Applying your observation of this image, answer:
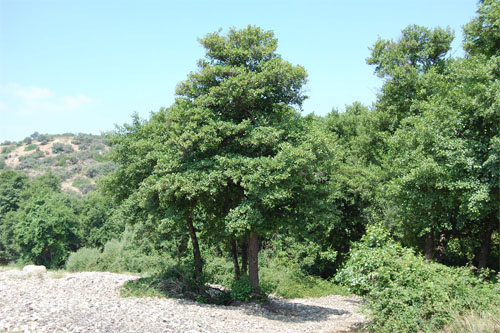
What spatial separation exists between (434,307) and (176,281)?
34.8 feet

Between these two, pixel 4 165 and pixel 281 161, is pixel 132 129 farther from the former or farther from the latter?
pixel 4 165

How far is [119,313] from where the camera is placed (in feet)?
39.0

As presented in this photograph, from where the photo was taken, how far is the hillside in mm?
97188

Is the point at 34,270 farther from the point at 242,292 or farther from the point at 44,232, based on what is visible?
the point at 44,232

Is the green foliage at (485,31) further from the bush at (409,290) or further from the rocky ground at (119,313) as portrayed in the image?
the rocky ground at (119,313)

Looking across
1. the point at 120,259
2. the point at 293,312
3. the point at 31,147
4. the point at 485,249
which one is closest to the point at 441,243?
the point at 485,249

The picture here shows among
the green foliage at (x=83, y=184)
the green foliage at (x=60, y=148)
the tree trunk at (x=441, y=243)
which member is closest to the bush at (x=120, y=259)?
the tree trunk at (x=441, y=243)

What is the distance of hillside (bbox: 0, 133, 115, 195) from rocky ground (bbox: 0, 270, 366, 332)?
73.0 m

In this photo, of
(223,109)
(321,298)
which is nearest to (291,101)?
(223,109)

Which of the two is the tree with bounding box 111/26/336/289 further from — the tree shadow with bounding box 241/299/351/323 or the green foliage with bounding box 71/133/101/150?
the green foliage with bounding box 71/133/101/150

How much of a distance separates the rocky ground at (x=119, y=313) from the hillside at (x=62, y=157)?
7304 centimetres

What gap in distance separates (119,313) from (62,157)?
116m

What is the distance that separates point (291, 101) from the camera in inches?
642

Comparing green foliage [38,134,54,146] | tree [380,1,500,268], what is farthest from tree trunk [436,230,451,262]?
green foliage [38,134,54,146]
